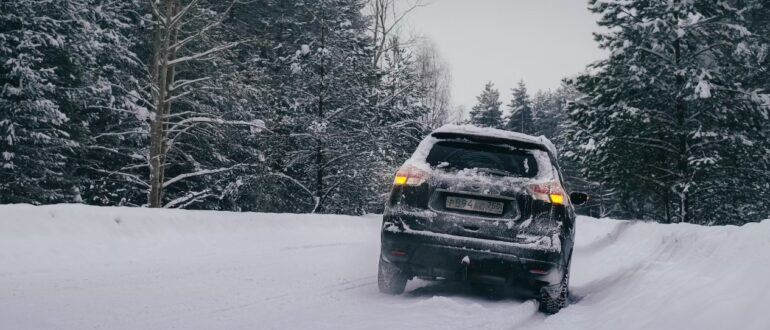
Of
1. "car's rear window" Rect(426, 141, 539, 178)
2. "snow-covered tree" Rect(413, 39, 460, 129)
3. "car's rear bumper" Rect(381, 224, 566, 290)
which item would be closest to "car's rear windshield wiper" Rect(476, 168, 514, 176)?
"car's rear window" Rect(426, 141, 539, 178)

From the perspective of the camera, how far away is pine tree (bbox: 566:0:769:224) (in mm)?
17109

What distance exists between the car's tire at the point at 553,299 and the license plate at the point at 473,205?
91 cm

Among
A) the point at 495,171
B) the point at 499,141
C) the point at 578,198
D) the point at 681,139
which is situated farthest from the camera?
the point at 681,139

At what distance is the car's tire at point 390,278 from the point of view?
5770 mm

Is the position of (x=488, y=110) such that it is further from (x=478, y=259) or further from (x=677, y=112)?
(x=478, y=259)

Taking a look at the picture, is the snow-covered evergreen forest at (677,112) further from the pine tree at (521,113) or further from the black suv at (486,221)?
the pine tree at (521,113)

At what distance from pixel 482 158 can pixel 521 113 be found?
69262mm

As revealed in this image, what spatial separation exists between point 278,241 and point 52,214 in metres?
4.70

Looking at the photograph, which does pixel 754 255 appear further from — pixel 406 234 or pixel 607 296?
pixel 406 234

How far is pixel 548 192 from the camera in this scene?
17.4 ft

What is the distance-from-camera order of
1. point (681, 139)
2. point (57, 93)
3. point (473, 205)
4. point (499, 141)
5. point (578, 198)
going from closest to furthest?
1. point (473, 205)
2. point (499, 141)
3. point (578, 198)
4. point (57, 93)
5. point (681, 139)

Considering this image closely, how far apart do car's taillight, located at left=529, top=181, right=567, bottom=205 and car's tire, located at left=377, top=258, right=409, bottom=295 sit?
4.95ft

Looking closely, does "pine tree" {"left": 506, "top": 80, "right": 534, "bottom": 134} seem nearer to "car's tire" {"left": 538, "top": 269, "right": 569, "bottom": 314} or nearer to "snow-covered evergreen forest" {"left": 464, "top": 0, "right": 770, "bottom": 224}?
"snow-covered evergreen forest" {"left": 464, "top": 0, "right": 770, "bottom": 224}

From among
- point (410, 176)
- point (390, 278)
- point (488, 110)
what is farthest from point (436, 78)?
point (410, 176)
